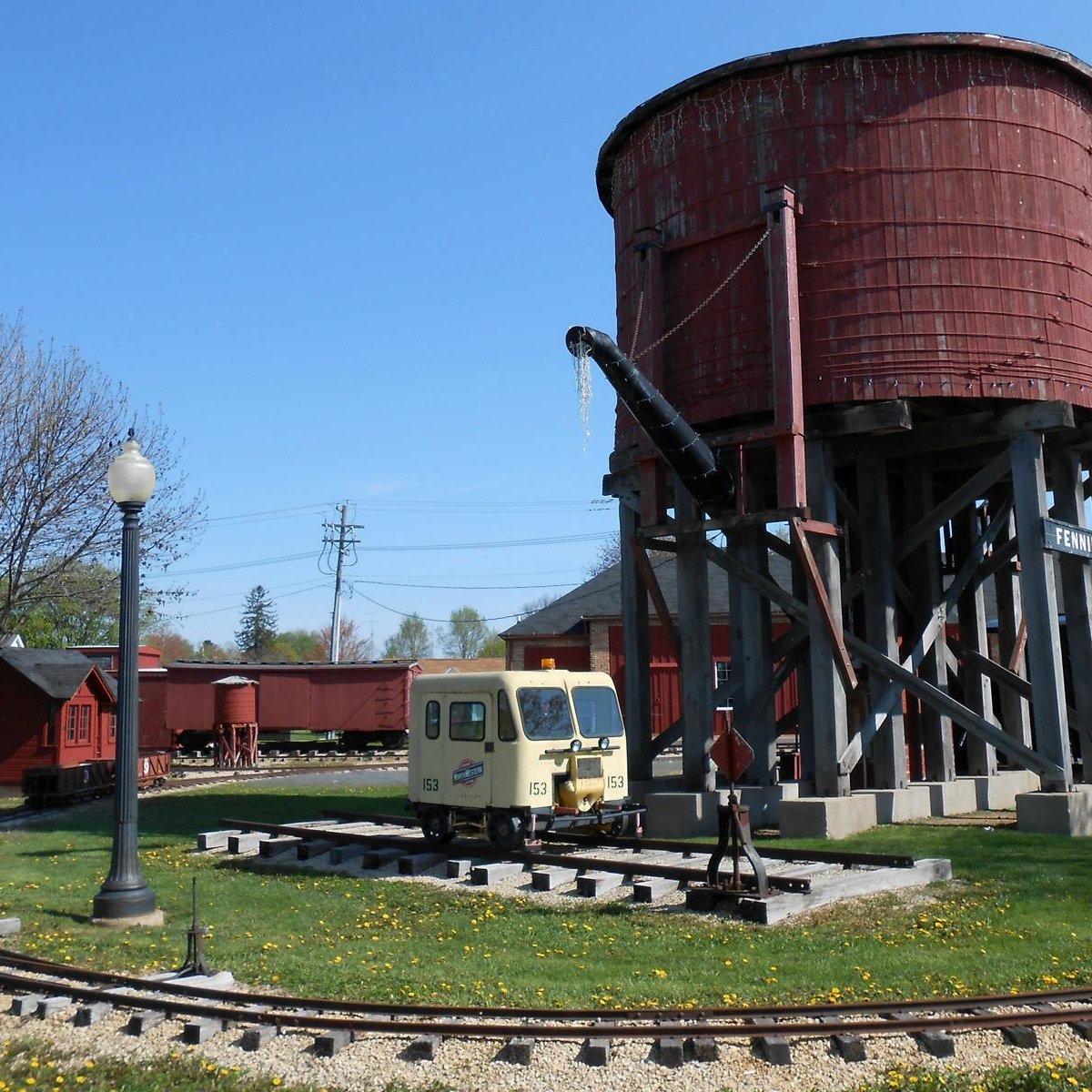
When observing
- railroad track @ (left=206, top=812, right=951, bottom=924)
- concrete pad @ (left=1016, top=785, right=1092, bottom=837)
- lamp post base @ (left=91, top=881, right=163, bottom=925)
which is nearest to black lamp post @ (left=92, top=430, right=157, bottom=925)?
lamp post base @ (left=91, top=881, right=163, bottom=925)

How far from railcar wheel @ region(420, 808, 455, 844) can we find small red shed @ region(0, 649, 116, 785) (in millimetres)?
17566

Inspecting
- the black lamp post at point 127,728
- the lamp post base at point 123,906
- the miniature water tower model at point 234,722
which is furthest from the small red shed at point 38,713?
the lamp post base at point 123,906

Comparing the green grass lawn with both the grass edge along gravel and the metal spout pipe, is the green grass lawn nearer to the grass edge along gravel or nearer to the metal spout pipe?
the grass edge along gravel

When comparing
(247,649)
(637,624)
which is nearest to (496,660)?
(247,649)

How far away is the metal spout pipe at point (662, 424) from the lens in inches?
597

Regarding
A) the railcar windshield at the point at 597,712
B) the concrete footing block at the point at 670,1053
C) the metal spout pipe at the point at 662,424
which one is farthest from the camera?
the metal spout pipe at the point at 662,424

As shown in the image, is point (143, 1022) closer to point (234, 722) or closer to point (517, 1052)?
point (517, 1052)

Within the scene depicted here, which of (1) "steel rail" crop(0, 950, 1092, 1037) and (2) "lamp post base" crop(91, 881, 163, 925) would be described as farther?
(2) "lamp post base" crop(91, 881, 163, 925)

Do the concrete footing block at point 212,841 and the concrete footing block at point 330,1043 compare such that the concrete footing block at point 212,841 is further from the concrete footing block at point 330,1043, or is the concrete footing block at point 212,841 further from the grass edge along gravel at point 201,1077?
the concrete footing block at point 330,1043

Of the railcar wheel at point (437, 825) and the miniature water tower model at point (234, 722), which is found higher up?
the miniature water tower model at point (234, 722)

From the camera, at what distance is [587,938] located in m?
9.75

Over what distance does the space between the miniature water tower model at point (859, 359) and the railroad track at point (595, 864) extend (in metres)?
2.82

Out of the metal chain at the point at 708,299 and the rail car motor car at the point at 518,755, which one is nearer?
the rail car motor car at the point at 518,755

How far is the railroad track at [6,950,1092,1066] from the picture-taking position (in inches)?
265
